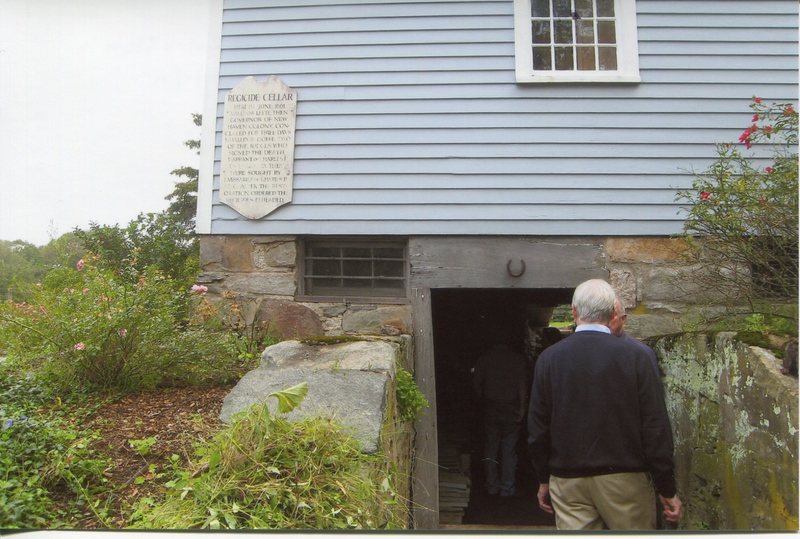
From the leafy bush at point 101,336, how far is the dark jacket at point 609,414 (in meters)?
2.22

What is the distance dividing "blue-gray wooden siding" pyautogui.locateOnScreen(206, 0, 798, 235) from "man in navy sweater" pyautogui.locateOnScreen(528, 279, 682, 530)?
249cm

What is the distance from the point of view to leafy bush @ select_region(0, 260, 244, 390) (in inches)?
127

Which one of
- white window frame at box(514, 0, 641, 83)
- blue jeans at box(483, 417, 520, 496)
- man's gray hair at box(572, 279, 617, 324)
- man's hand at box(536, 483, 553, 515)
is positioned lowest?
blue jeans at box(483, 417, 520, 496)

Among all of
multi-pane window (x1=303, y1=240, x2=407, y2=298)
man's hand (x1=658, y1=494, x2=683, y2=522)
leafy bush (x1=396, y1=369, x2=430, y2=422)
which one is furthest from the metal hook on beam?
man's hand (x1=658, y1=494, x2=683, y2=522)

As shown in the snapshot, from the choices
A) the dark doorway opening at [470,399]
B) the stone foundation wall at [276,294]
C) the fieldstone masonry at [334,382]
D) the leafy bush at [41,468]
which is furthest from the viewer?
the dark doorway opening at [470,399]

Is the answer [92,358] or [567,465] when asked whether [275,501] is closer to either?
[567,465]

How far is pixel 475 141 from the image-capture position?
483cm

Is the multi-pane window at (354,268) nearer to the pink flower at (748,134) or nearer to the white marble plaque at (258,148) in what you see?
the white marble plaque at (258,148)

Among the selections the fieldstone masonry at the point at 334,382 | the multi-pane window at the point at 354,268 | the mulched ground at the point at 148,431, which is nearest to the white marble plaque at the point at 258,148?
the multi-pane window at the point at 354,268

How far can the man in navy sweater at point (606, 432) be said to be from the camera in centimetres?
231

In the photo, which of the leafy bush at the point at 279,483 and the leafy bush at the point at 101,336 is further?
the leafy bush at the point at 101,336

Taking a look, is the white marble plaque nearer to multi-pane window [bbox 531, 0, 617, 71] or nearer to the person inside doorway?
multi-pane window [bbox 531, 0, 617, 71]

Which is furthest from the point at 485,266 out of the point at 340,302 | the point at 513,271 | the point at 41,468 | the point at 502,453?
the point at 41,468

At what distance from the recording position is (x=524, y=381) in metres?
5.89
